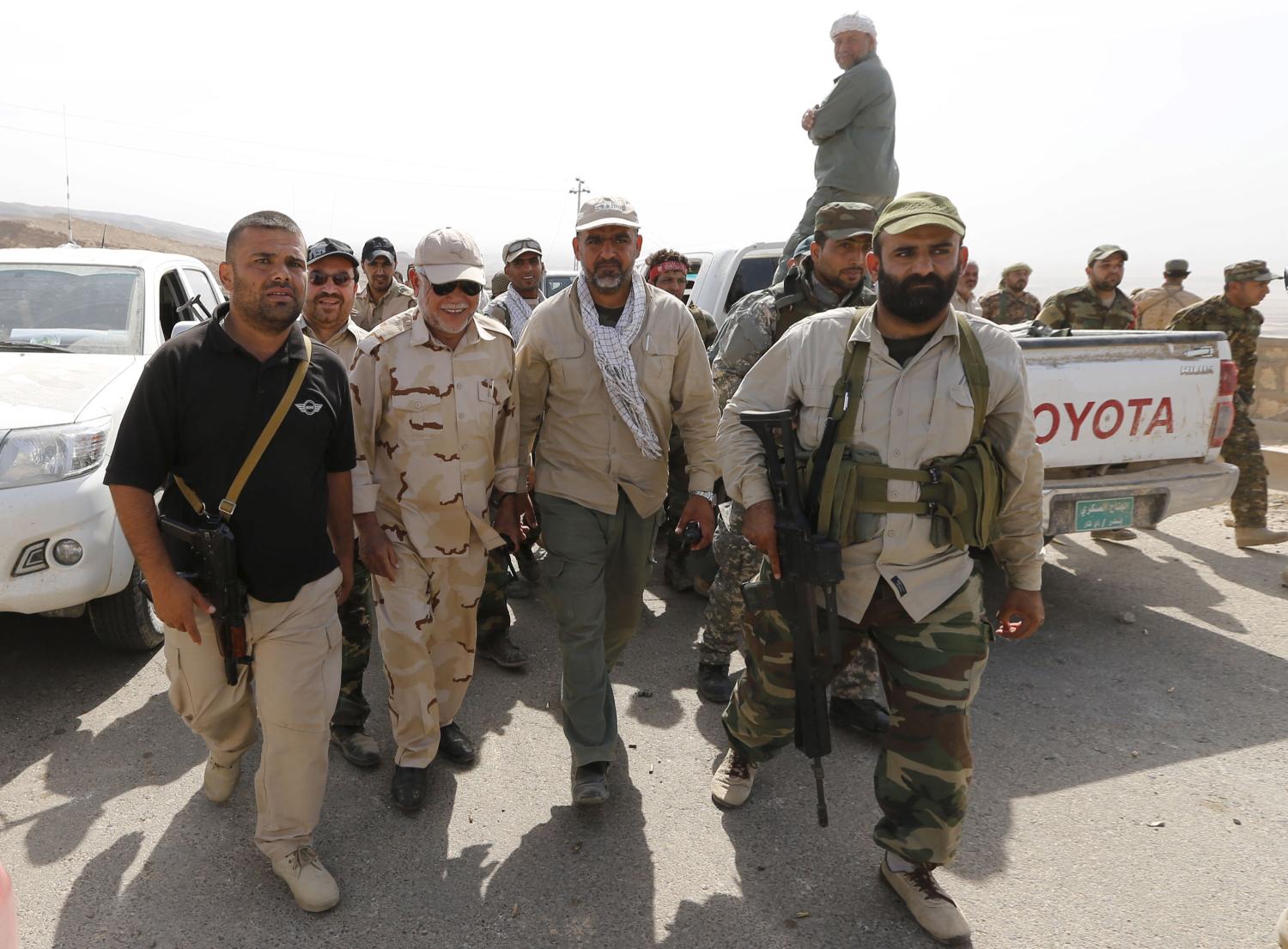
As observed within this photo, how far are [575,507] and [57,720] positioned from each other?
7.50ft

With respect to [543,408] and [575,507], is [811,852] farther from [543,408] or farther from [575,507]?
[543,408]

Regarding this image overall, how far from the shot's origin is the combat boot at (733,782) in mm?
3201

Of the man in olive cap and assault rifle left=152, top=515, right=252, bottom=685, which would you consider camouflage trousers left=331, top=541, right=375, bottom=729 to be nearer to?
assault rifle left=152, top=515, right=252, bottom=685

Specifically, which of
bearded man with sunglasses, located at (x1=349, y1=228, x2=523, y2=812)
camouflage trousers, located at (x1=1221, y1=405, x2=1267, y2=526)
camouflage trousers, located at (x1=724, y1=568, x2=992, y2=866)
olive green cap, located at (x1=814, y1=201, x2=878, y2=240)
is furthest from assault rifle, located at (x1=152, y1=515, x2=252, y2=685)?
camouflage trousers, located at (x1=1221, y1=405, x2=1267, y2=526)

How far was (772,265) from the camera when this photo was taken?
6789mm

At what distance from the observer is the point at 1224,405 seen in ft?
15.8

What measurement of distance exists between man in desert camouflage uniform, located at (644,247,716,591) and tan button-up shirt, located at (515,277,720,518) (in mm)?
1837

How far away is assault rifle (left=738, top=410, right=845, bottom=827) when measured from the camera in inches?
104

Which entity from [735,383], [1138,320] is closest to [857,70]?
[735,383]

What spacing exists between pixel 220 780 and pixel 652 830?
145 centimetres

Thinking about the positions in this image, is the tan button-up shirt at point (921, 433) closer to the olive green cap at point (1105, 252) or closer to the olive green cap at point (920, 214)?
the olive green cap at point (920, 214)

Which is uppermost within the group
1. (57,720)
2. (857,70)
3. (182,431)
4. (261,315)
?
(857,70)

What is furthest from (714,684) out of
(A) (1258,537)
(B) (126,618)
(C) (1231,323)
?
(C) (1231,323)

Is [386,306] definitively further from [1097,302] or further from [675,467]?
[1097,302]
